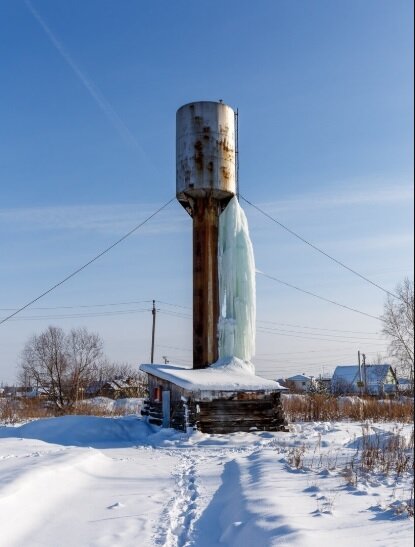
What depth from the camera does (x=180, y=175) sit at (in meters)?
18.0

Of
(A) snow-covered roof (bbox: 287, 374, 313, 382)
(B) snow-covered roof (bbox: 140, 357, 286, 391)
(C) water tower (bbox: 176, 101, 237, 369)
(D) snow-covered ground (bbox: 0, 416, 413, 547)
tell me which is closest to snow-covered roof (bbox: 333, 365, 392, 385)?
(A) snow-covered roof (bbox: 287, 374, 313, 382)

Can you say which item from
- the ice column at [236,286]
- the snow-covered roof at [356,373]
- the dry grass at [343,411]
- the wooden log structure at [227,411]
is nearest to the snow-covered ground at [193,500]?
the wooden log structure at [227,411]

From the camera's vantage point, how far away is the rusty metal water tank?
58.0ft

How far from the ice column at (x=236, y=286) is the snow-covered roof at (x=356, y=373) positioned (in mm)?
48462

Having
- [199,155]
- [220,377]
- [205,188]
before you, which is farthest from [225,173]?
[220,377]

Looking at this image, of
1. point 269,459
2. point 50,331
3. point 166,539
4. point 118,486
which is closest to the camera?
point 166,539

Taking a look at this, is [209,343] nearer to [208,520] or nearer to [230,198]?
[230,198]

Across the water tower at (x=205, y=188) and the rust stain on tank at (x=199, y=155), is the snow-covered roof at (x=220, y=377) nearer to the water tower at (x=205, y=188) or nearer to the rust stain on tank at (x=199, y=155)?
the water tower at (x=205, y=188)

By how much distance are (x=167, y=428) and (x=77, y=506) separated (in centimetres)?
917

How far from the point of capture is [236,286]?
59.0ft

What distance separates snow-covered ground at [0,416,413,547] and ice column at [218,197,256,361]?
6.36m

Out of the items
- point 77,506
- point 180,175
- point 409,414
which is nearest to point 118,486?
point 77,506

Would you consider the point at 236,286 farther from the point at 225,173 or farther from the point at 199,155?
the point at 199,155

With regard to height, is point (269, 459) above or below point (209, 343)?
below
